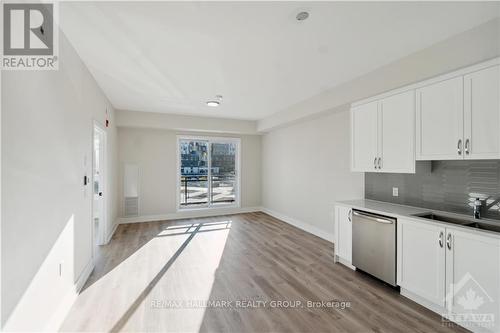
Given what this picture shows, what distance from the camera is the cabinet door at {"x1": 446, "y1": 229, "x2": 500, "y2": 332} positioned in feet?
6.02

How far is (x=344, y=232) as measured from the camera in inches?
128

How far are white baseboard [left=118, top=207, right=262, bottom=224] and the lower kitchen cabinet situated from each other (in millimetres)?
4715

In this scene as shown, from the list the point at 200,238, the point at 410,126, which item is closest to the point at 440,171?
the point at 410,126

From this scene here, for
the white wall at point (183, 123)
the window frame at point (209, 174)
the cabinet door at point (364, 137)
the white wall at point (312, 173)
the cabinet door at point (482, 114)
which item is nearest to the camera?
the cabinet door at point (482, 114)

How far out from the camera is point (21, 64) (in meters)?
1.52

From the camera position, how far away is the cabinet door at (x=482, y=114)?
196 centimetres

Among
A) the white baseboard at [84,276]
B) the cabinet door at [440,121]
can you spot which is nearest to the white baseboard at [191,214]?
the white baseboard at [84,276]

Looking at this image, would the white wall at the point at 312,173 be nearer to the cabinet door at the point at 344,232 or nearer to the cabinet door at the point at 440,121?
the cabinet door at the point at 344,232

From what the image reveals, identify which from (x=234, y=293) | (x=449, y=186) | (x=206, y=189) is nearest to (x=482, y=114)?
(x=449, y=186)

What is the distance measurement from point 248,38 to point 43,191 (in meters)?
2.27

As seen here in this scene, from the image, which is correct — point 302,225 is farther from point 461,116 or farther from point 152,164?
point 152,164

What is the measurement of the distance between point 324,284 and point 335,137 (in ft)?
8.50

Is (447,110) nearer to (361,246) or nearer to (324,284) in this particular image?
(361,246)

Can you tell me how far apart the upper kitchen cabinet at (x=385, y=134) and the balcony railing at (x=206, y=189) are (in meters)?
4.21
